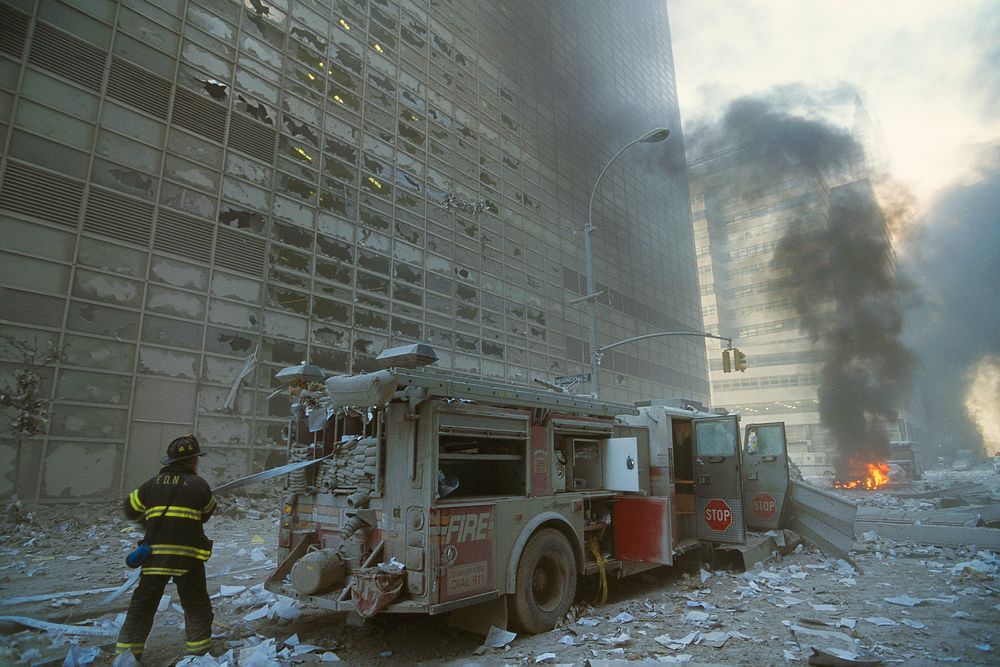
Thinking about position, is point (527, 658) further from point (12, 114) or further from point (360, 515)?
point (12, 114)

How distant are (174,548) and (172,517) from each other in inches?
9.2

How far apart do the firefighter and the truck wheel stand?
262cm

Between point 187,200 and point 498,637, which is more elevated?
point 187,200

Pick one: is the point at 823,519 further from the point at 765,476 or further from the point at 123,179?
the point at 123,179

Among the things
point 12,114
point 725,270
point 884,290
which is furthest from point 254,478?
point 725,270

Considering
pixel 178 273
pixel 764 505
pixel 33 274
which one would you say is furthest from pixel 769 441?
pixel 33 274

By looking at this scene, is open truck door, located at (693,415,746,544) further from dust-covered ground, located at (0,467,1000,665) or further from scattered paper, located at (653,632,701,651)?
scattered paper, located at (653,632,701,651)

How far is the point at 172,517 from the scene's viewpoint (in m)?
4.34

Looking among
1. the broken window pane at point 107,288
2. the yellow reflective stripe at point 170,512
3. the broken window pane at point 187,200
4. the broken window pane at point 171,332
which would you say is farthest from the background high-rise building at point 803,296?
the yellow reflective stripe at point 170,512

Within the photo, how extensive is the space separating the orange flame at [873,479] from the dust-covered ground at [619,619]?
2121cm

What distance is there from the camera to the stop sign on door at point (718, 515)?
8453 mm

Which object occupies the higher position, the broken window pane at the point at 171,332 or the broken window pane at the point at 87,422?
the broken window pane at the point at 171,332

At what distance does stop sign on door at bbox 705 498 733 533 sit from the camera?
27.7ft

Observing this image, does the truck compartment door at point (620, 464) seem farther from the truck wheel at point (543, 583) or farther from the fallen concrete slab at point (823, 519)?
the fallen concrete slab at point (823, 519)
